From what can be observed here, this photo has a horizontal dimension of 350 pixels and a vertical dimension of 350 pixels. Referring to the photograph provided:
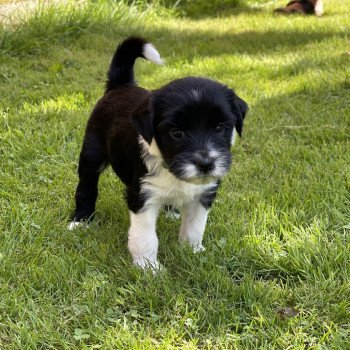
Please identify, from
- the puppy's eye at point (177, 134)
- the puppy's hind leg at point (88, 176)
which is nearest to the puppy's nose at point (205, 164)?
the puppy's eye at point (177, 134)

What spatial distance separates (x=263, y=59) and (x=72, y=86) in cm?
254

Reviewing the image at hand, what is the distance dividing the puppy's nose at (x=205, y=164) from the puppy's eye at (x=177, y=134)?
0.57ft

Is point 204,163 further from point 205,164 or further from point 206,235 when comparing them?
point 206,235

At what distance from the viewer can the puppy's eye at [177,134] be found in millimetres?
2553

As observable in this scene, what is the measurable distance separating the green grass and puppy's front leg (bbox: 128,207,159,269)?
10cm

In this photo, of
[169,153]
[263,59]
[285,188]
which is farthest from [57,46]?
[169,153]

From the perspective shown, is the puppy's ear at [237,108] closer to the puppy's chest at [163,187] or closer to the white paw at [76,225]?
the puppy's chest at [163,187]

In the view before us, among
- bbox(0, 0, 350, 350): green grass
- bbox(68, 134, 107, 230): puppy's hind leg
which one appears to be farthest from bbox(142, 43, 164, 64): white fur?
bbox(0, 0, 350, 350): green grass

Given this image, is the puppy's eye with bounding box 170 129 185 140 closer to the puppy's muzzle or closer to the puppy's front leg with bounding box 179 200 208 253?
the puppy's muzzle

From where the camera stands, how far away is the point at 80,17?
26.2 ft

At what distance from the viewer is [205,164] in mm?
2445

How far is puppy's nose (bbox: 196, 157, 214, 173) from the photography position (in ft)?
8.03

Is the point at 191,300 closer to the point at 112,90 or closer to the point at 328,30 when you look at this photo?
the point at 112,90

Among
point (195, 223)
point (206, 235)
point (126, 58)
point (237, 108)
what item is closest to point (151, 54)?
point (126, 58)
